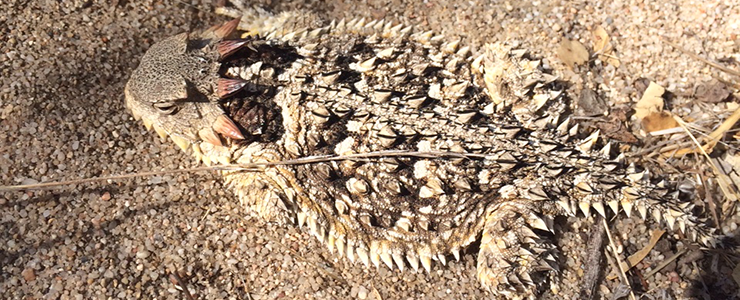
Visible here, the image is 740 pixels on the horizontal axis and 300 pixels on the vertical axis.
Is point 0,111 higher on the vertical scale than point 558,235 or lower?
higher

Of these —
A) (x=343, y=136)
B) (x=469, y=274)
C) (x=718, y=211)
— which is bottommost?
(x=469, y=274)

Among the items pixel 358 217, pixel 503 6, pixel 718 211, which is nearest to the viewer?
pixel 358 217

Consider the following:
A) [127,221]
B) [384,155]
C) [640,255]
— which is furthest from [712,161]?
[127,221]

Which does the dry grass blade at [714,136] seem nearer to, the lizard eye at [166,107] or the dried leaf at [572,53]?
the dried leaf at [572,53]

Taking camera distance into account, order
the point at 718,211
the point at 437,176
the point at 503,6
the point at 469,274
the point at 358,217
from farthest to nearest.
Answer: the point at 503,6 < the point at 718,211 < the point at 469,274 < the point at 358,217 < the point at 437,176

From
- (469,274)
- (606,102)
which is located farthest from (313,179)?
(606,102)

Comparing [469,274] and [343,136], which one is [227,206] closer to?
[343,136]
